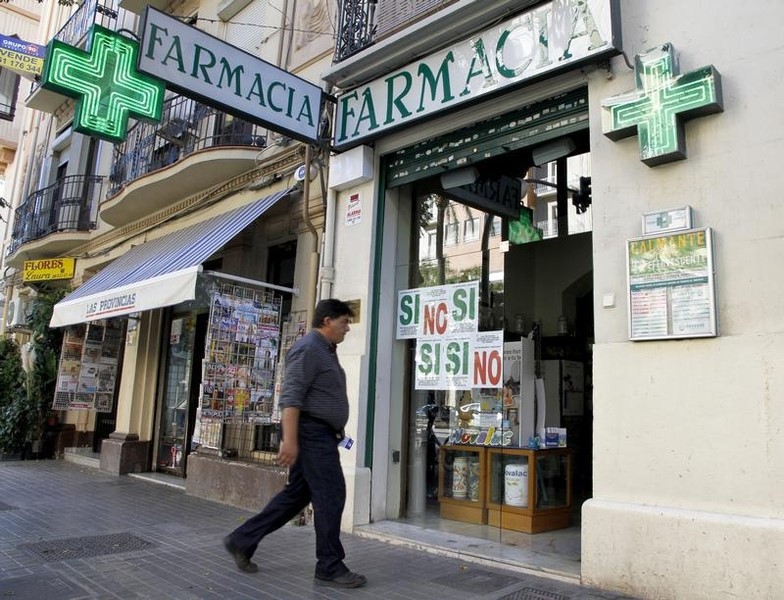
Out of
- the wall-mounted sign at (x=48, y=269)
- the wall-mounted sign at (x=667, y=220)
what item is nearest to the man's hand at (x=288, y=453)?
the wall-mounted sign at (x=667, y=220)

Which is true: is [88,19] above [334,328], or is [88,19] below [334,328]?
above

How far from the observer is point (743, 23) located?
4.34m

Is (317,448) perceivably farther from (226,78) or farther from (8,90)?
(8,90)

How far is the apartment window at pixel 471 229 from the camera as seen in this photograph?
22.2ft

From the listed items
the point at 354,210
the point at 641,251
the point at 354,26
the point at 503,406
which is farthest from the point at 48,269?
the point at 641,251

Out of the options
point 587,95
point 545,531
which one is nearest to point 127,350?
point 545,531

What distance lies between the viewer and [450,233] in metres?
6.93

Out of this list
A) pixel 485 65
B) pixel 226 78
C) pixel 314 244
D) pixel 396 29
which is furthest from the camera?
pixel 314 244

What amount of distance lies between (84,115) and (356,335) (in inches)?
153

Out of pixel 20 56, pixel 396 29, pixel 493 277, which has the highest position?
pixel 20 56

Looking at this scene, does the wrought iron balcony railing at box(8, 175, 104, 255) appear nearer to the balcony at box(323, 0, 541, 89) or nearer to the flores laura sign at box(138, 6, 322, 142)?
the flores laura sign at box(138, 6, 322, 142)

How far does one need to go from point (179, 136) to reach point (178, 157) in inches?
16.0

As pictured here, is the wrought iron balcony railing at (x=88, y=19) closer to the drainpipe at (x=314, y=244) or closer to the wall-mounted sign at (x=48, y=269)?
the wall-mounted sign at (x=48, y=269)

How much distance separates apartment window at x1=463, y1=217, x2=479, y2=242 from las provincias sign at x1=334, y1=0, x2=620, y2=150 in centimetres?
127
